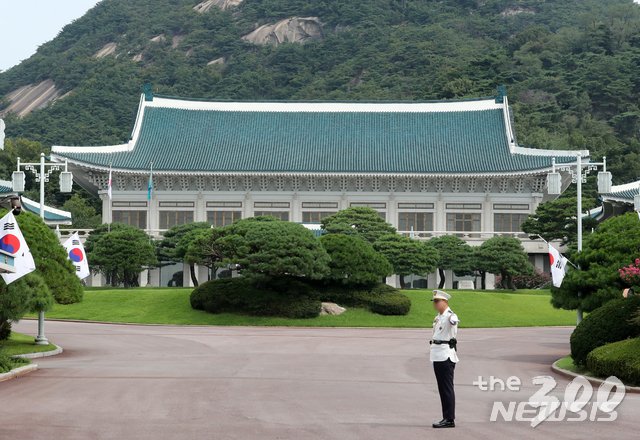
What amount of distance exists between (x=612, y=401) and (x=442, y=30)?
119m

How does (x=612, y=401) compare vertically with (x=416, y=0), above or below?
below

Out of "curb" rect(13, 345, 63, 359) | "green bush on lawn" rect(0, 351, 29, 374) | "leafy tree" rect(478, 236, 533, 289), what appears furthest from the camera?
"leafy tree" rect(478, 236, 533, 289)

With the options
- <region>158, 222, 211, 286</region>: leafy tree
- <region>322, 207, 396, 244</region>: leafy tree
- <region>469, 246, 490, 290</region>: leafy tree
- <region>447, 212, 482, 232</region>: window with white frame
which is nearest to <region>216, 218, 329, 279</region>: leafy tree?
<region>322, 207, 396, 244</region>: leafy tree

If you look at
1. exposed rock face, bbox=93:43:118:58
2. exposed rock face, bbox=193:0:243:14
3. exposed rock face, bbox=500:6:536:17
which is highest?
exposed rock face, bbox=193:0:243:14

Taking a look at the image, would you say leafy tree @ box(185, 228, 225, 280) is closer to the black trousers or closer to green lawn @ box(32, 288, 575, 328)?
green lawn @ box(32, 288, 575, 328)

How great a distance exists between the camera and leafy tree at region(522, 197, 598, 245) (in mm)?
56406

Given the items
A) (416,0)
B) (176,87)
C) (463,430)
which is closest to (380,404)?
(463,430)

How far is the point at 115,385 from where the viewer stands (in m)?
18.4

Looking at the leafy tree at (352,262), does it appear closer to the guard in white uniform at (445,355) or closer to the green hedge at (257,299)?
the green hedge at (257,299)

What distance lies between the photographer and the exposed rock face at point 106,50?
146875mm

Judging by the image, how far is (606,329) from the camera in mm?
22266

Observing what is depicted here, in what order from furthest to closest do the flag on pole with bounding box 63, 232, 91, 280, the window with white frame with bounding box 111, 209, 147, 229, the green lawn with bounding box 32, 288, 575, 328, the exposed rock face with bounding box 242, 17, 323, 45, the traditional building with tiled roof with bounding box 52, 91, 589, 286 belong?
the exposed rock face with bounding box 242, 17, 323, 45 → the window with white frame with bounding box 111, 209, 147, 229 → the traditional building with tiled roof with bounding box 52, 91, 589, 286 → the green lawn with bounding box 32, 288, 575, 328 → the flag on pole with bounding box 63, 232, 91, 280

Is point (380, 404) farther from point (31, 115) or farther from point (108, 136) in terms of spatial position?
point (31, 115)

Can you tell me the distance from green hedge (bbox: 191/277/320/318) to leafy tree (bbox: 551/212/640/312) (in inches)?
650
